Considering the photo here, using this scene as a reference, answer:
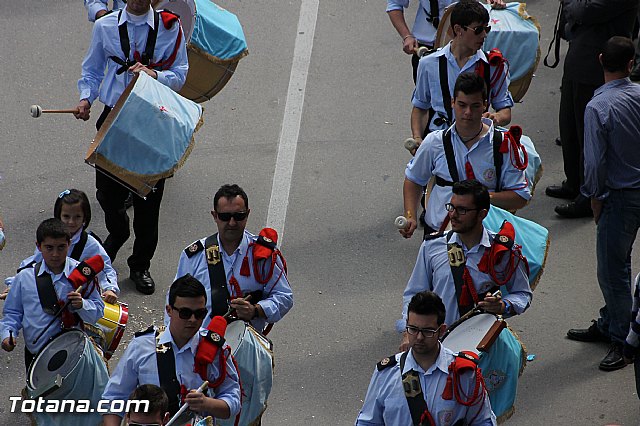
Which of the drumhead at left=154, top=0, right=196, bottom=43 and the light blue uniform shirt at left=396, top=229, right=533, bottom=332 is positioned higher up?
the drumhead at left=154, top=0, right=196, bottom=43

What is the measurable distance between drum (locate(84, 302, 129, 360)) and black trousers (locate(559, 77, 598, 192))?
4.42m

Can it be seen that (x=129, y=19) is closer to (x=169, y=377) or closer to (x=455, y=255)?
(x=455, y=255)

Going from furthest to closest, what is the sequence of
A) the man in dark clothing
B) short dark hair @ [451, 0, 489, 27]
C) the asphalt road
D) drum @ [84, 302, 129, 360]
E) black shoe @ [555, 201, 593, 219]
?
black shoe @ [555, 201, 593, 219] < the man in dark clothing < short dark hair @ [451, 0, 489, 27] < the asphalt road < drum @ [84, 302, 129, 360]

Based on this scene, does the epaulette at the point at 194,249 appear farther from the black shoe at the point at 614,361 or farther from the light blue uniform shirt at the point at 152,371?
the black shoe at the point at 614,361

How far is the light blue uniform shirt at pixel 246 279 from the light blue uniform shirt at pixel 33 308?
591mm

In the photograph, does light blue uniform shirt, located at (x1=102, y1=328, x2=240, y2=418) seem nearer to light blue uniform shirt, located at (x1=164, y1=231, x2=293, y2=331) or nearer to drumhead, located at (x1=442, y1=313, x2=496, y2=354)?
light blue uniform shirt, located at (x1=164, y1=231, x2=293, y2=331)

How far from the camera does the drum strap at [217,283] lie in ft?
23.6

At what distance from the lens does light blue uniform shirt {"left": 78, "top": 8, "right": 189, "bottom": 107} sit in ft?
29.9

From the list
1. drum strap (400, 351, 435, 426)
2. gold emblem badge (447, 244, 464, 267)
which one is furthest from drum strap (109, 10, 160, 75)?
drum strap (400, 351, 435, 426)

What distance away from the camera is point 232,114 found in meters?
11.8

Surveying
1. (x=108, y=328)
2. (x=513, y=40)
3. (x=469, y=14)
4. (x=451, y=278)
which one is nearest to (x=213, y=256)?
(x=108, y=328)

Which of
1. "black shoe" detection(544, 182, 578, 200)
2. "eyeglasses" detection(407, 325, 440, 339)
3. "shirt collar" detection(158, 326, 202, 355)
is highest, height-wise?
"eyeglasses" detection(407, 325, 440, 339)

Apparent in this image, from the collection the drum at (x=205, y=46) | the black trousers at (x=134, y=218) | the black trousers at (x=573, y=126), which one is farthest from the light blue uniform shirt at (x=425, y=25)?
the black trousers at (x=134, y=218)

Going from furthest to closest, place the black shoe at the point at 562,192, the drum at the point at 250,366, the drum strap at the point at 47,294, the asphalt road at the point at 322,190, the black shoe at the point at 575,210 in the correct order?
the black shoe at the point at 562,192, the black shoe at the point at 575,210, the asphalt road at the point at 322,190, the drum strap at the point at 47,294, the drum at the point at 250,366
